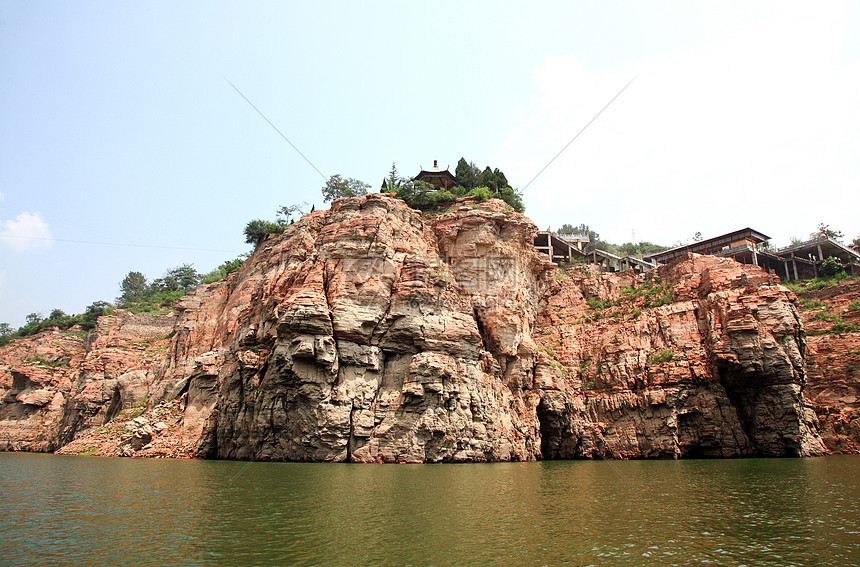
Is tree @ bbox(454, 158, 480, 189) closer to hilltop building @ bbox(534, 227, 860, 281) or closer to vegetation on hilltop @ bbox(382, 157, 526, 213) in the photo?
vegetation on hilltop @ bbox(382, 157, 526, 213)


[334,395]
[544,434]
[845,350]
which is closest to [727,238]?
[845,350]

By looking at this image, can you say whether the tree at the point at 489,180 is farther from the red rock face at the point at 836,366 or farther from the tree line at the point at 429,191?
the red rock face at the point at 836,366

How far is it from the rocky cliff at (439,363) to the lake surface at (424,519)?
8.33 metres

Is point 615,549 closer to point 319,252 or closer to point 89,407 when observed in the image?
point 319,252

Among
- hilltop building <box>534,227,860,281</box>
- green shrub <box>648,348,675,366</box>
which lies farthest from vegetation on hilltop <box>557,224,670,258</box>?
green shrub <box>648,348,675,366</box>

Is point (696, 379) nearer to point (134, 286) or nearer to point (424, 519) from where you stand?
point (424, 519)

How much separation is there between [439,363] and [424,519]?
1901cm

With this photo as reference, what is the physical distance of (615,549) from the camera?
12.4 meters

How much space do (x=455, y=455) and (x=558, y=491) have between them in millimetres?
13120

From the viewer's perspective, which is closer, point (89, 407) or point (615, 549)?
point (615, 549)

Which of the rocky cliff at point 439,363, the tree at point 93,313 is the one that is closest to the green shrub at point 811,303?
the rocky cliff at point 439,363

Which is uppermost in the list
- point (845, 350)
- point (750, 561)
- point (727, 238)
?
point (727, 238)

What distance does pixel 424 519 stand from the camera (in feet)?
49.7

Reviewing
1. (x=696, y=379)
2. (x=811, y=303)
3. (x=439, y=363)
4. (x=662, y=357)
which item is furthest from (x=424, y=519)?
(x=811, y=303)
